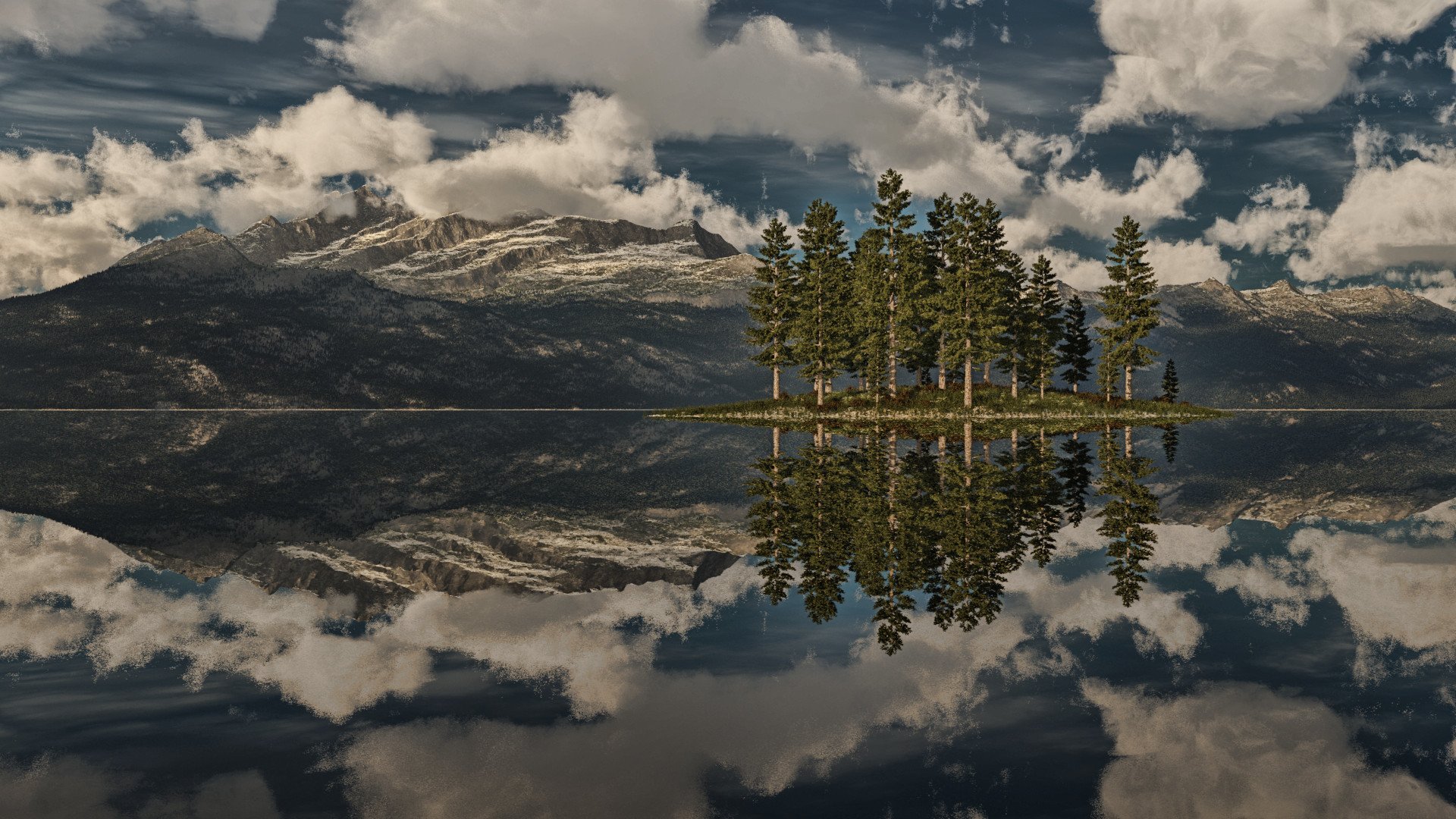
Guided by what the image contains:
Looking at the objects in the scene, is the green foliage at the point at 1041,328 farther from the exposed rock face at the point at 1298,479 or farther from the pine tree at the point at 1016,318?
the exposed rock face at the point at 1298,479

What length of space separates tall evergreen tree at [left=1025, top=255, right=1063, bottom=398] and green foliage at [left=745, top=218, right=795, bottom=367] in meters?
29.7

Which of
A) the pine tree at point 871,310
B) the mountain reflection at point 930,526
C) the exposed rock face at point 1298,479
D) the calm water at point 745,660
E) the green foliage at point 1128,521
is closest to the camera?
the calm water at point 745,660

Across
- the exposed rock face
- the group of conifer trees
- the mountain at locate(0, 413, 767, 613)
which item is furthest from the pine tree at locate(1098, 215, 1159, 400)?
the mountain at locate(0, 413, 767, 613)

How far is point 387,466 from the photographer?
210 feet

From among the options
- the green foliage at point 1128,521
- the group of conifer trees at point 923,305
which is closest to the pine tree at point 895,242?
the group of conifer trees at point 923,305

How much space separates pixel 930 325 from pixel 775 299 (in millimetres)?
18663

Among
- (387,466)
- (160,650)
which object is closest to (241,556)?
(160,650)

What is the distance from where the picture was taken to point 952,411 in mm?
104188

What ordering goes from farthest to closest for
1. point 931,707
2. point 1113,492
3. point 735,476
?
point 735,476 → point 1113,492 → point 931,707

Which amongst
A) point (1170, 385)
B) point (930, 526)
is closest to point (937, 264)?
point (1170, 385)

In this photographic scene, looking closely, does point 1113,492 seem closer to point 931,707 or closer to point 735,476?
point 735,476

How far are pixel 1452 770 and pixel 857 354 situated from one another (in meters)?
101

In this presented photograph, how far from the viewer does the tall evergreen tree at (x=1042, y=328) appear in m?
118

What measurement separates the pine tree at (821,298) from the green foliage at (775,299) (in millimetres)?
1279
